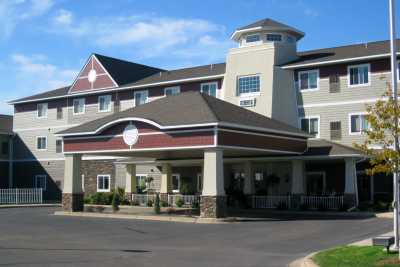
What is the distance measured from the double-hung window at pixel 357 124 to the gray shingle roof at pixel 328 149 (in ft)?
4.44

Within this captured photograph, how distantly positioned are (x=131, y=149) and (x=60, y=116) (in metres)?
22.8

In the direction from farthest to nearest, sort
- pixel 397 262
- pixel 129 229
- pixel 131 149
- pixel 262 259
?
pixel 131 149 < pixel 129 229 < pixel 262 259 < pixel 397 262

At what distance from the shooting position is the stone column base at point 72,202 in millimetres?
34188

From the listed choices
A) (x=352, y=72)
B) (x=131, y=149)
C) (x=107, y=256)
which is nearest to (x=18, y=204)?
(x=131, y=149)

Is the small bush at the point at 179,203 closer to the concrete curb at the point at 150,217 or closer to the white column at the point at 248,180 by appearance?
the white column at the point at 248,180

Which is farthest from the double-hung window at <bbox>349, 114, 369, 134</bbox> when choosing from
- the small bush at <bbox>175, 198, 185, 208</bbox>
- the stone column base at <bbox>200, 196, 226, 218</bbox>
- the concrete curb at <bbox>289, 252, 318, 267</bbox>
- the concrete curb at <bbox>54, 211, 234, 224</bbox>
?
the concrete curb at <bbox>289, 252, 318, 267</bbox>

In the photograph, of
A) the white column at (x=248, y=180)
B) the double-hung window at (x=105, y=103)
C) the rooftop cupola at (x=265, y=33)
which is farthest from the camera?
the double-hung window at (x=105, y=103)

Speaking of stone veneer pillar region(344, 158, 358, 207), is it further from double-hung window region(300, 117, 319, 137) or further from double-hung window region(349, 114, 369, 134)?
double-hung window region(300, 117, 319, 137)

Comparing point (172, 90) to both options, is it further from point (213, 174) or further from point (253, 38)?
point (213, 174)

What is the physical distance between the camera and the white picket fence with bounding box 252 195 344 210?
33400mm

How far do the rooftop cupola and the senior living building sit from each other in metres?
0.08

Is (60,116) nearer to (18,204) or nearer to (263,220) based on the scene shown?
(18,204)

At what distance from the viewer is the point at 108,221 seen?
95.0ft

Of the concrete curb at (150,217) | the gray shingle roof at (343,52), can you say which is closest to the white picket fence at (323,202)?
the concrete curb at (150,217)
